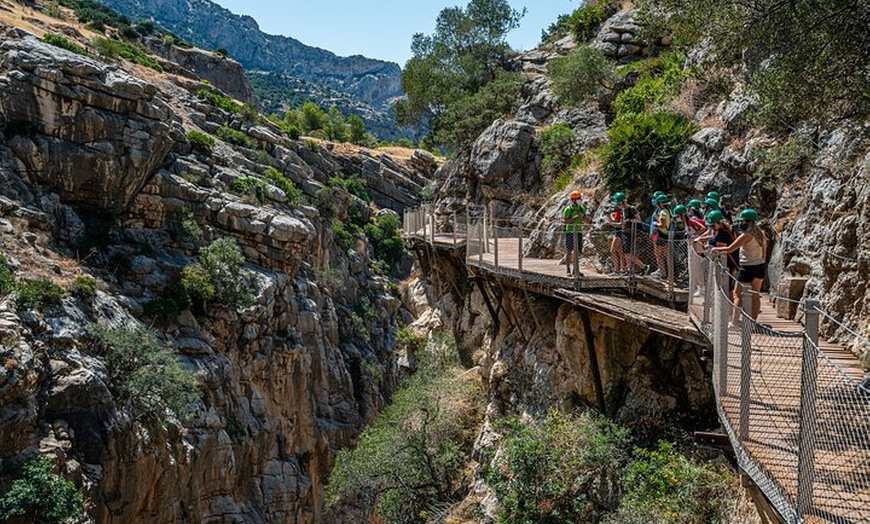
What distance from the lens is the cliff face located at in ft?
54.0

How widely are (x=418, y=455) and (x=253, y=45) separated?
188098 millimetres

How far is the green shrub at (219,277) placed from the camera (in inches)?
945

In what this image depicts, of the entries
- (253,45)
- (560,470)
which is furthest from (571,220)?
(253,45)

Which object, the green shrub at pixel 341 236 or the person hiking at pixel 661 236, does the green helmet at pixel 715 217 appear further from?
the green shrub at pixel 341 236

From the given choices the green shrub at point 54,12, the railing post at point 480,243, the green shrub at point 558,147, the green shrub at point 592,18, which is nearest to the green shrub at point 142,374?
the railing post at point 480,243

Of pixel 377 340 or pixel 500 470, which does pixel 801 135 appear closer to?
pixel 500 470

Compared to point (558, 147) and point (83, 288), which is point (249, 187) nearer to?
A: point (83, 288)

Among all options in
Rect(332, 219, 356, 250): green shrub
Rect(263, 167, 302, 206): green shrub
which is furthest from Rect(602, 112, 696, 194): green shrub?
Rect(332, 219, 356, 250): green shrub

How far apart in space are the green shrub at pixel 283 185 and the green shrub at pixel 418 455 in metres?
18.2

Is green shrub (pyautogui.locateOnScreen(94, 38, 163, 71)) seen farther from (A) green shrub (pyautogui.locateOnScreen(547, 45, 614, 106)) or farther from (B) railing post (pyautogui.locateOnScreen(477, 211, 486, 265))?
(B) railing post (pyautogui.locateOnScreen(477, 211, 486, 265))

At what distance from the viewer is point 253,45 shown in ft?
600

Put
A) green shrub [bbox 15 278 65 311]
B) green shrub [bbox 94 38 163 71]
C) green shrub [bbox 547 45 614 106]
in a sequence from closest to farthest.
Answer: green shrub [bbox 15 278 65 311]
green shrub [bbox 547 45 614 106]
green shrub [bbox 94 38 163 71]

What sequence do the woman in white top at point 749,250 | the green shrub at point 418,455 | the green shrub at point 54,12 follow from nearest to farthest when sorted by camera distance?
1. the woman in white top at point 749,250
2. the green shrub at point 418,455
3. the green shrub at point 54,12

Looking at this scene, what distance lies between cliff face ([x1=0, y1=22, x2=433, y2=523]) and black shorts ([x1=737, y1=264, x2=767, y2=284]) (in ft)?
50.7
